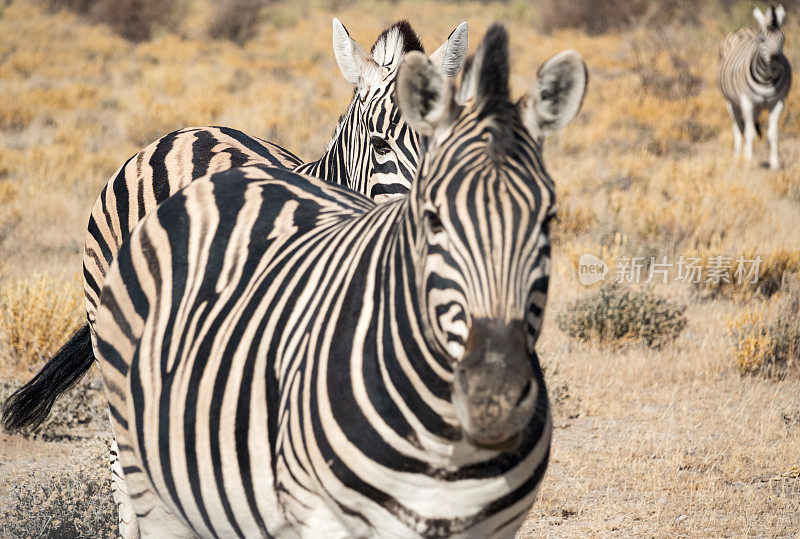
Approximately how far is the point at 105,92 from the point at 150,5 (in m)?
10.3

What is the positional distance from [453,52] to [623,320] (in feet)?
10.1

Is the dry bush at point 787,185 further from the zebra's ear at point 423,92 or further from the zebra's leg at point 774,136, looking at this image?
the zebra's ear at point 423,92

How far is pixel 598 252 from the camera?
754 cm

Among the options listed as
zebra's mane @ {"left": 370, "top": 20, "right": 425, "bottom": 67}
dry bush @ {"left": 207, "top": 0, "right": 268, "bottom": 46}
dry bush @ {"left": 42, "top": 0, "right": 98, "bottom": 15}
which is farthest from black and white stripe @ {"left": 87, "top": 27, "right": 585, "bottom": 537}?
dry bush @ {"left": 42, "top": 0, "right": 98, "bottom": 15}

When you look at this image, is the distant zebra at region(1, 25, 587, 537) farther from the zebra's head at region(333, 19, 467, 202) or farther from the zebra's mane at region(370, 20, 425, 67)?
the zebra's mane at region(370, 20, 425, 67)

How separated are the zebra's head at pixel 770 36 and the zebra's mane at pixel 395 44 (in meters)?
9.81

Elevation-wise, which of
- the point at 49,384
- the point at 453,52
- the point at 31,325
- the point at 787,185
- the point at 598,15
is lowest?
the point at 31,325

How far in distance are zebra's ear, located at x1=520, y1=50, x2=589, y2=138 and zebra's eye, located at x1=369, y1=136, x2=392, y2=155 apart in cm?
176

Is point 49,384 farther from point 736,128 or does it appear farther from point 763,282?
point 736,128

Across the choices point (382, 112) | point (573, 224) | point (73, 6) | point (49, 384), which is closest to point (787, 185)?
point (573, 224)

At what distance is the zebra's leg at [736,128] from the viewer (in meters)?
12.2

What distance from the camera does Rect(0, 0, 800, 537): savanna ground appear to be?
13.6 feet

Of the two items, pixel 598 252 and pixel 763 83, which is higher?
pixel 763 83

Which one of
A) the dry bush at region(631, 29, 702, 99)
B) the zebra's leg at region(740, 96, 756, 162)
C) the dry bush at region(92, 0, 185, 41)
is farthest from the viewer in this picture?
the dry bush at region(92, 0, 185, 41)
